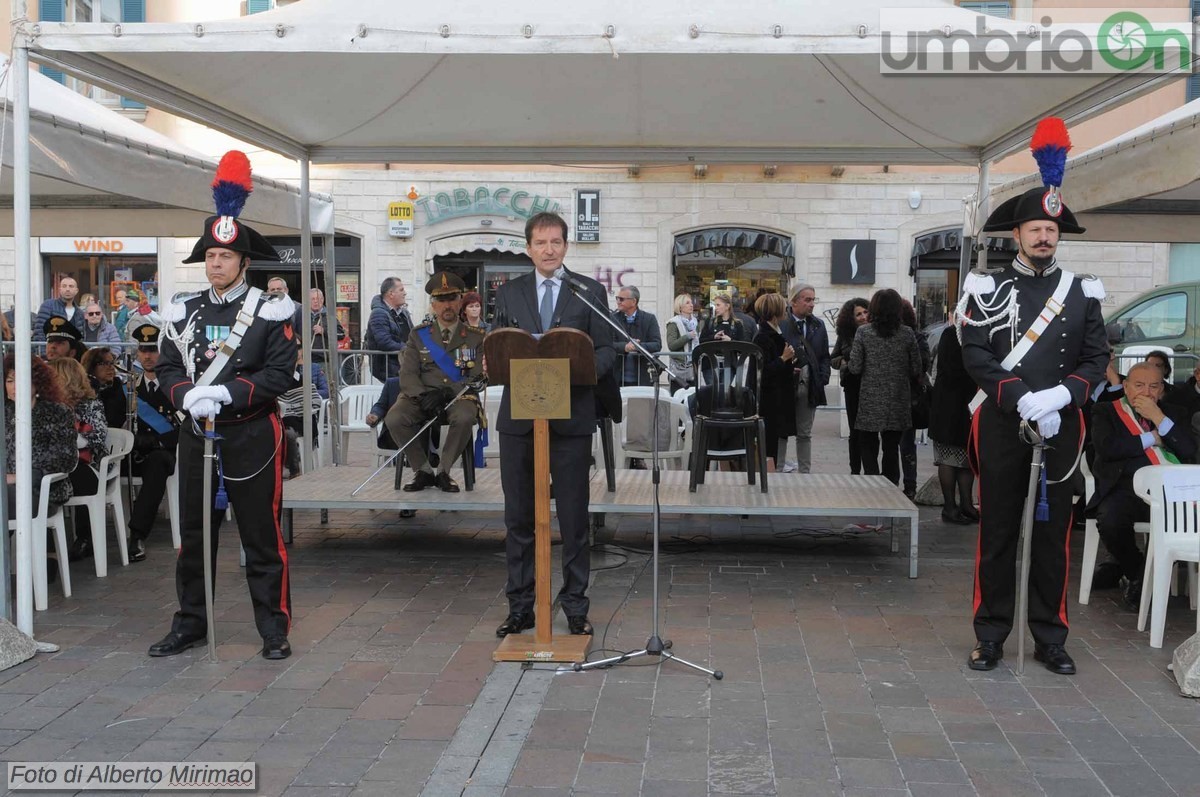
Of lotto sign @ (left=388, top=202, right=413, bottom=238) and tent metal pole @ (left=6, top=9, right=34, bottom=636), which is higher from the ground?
lotto sign @ (left=388, top=202, right=413, bottom=238)

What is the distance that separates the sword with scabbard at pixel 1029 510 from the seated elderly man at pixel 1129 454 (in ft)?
4.29

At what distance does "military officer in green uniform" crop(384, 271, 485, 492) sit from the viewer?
7.25 meters

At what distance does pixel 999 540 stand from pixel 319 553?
13.5 feet

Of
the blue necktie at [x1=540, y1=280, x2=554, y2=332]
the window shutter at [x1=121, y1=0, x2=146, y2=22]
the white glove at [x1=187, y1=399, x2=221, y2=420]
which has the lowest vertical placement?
the white glove at [x1=187, y1=399, x2=221, y2=420]

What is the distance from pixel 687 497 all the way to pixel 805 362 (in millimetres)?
2513

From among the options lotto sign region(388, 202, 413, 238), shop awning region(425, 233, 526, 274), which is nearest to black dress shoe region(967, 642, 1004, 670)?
shop awning region(425, 233, 526, 274)

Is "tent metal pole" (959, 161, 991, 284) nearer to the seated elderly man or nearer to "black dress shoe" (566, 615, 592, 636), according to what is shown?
the seated elderly man

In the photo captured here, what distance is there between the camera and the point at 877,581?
20.9ft

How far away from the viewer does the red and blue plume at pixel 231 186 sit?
16.0ft

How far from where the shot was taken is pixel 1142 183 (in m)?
5.69

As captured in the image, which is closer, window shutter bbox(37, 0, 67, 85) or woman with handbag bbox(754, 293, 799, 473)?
woman with handbag bbox(754, 293, 799, 473)

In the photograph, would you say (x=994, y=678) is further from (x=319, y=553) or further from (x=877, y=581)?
(x=319, y=553)

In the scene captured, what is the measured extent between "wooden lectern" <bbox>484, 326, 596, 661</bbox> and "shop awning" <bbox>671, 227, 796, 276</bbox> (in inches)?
586

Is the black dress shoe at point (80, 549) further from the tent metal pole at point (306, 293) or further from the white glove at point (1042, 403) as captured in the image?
the white glove at point (1042, 403)
